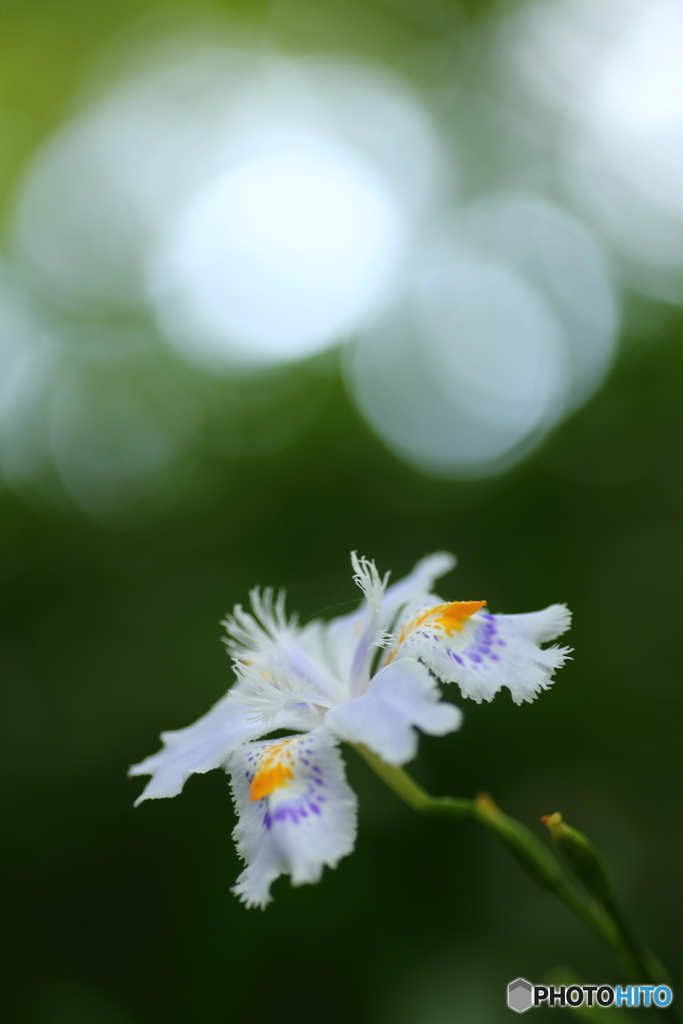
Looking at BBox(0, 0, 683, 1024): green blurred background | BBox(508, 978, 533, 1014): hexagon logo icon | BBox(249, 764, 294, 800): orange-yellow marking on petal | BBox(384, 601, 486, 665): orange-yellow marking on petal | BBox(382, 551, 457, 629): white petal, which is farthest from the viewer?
BBox(0, 0, 683, 1024): green blurred background

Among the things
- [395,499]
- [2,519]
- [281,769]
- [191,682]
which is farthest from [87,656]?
[281,769]

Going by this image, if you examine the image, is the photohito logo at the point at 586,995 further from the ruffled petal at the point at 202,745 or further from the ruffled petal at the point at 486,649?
the ruffled petal at the point at 202,745

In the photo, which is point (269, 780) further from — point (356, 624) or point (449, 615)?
point (356, 624)

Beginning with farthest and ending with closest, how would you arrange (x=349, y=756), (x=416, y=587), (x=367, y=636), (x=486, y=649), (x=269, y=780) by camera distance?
(x=349, y=756), (x=416, y=587), (x=367, y=636), (x=486, y=649), (x=269, y=780)

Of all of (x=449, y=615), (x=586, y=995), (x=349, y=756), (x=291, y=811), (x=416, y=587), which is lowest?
(x=586, y=995)

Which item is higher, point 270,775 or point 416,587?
point 416,587

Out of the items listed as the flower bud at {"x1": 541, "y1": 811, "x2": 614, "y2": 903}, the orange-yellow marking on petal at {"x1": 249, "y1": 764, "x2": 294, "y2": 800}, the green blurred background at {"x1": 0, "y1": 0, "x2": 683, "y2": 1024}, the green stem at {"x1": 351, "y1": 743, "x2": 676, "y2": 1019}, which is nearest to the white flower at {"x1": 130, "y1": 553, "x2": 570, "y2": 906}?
the orange-yellow marking on petal at {"x1": 249, "y1": 764, "x2": 294, "y2": 800}

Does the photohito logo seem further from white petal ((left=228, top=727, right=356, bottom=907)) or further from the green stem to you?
white petal ((left=228, top=727, right=356, bottom=907))

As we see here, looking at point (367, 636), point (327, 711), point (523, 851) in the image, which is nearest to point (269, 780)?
point (327, 711)
